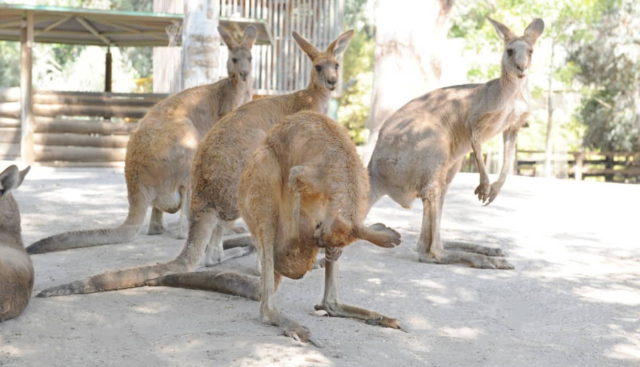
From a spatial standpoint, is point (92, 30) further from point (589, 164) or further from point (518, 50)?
point (589, 164)

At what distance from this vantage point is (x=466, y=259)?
6355mm

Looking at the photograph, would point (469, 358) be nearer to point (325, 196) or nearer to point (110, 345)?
point (325, 196)

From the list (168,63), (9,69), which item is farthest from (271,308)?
(9,69)

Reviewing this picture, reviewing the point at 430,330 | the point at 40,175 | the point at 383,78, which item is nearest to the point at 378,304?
the point at 430,330

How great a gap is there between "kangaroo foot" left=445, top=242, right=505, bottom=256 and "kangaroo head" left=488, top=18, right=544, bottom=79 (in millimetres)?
1447

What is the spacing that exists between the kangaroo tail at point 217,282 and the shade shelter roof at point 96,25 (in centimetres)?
898

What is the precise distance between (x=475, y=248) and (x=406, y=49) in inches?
179

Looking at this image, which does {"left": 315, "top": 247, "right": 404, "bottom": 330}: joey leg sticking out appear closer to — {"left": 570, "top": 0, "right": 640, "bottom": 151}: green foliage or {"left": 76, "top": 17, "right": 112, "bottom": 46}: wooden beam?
{"left": 76, "top": 17, "right": 112, "bottom": 46}: wooden beam

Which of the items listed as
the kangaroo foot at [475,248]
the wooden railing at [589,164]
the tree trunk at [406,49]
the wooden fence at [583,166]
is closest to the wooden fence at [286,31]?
the tree trunk at [406,49]

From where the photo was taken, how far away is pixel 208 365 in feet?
11.9

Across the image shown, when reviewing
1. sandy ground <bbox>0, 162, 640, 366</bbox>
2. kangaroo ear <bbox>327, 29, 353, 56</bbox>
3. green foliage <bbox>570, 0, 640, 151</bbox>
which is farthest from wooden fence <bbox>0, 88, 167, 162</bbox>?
green foliage <bbox>570, 0, 640, 151</bbox>

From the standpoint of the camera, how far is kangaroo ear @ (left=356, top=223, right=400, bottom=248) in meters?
3.54

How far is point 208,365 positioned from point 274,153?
3.88ft

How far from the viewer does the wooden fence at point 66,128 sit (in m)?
16.3
